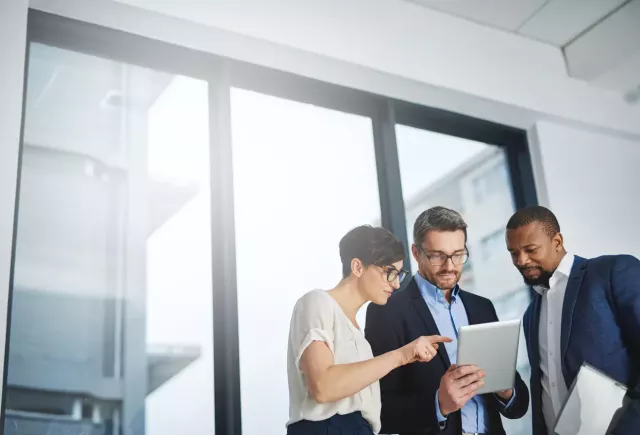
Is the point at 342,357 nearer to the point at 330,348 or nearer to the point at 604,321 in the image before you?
the point at 330,348

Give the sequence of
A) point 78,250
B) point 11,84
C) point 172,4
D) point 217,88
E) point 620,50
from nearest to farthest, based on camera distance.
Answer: point 11,84
point 78,250
point 172,4
point 217,88
point 620,50

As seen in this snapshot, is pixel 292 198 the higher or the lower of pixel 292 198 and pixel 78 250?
the higher

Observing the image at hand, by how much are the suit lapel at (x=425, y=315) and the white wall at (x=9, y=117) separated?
1.32 metres

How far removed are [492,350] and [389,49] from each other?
1.46m

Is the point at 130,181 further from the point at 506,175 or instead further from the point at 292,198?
the point at 506,175

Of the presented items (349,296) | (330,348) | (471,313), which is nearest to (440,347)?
(471,313)

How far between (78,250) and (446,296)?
130cm

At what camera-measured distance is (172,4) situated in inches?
105

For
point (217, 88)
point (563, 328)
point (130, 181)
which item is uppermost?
point (217, 88)

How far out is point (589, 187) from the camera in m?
3.70

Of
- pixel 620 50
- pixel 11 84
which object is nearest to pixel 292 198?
pixel 11 84

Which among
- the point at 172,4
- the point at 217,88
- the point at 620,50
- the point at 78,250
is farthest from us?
the point at 620,50

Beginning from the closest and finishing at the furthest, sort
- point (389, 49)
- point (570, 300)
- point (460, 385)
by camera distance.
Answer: point (460, 385) → point (570, 300) → point (389, 49)

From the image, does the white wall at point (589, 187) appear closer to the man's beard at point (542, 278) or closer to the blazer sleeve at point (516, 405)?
the man's beard at point (542, 278)
